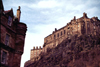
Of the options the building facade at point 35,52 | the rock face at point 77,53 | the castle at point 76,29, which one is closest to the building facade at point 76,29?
the castle at point 76,29

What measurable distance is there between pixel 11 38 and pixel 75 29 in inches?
2292

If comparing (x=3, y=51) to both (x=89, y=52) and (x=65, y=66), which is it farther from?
(x=89, y=52)

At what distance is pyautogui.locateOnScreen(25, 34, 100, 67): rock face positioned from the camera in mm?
55700

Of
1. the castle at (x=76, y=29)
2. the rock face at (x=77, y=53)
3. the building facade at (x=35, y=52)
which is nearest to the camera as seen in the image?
the rock face at (x=77, y=53)

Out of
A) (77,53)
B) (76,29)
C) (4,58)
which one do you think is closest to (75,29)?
(76,29)

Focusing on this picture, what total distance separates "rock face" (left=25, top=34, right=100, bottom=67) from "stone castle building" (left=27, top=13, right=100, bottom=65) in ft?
11.0

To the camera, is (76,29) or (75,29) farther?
(75,29)

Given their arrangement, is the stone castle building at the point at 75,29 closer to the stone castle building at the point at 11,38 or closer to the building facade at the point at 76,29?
the building facade at the point at 76,29

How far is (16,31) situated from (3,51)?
176 inches

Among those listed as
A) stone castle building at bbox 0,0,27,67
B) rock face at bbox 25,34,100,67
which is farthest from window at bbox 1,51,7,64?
rock face at bbox 25,34,100,67

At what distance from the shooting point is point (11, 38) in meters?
20.8

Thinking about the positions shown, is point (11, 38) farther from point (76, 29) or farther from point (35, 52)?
point (35, 52)

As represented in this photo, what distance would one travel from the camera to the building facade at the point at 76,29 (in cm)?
7256

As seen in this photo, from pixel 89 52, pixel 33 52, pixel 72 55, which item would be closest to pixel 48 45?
pixel 33 52
